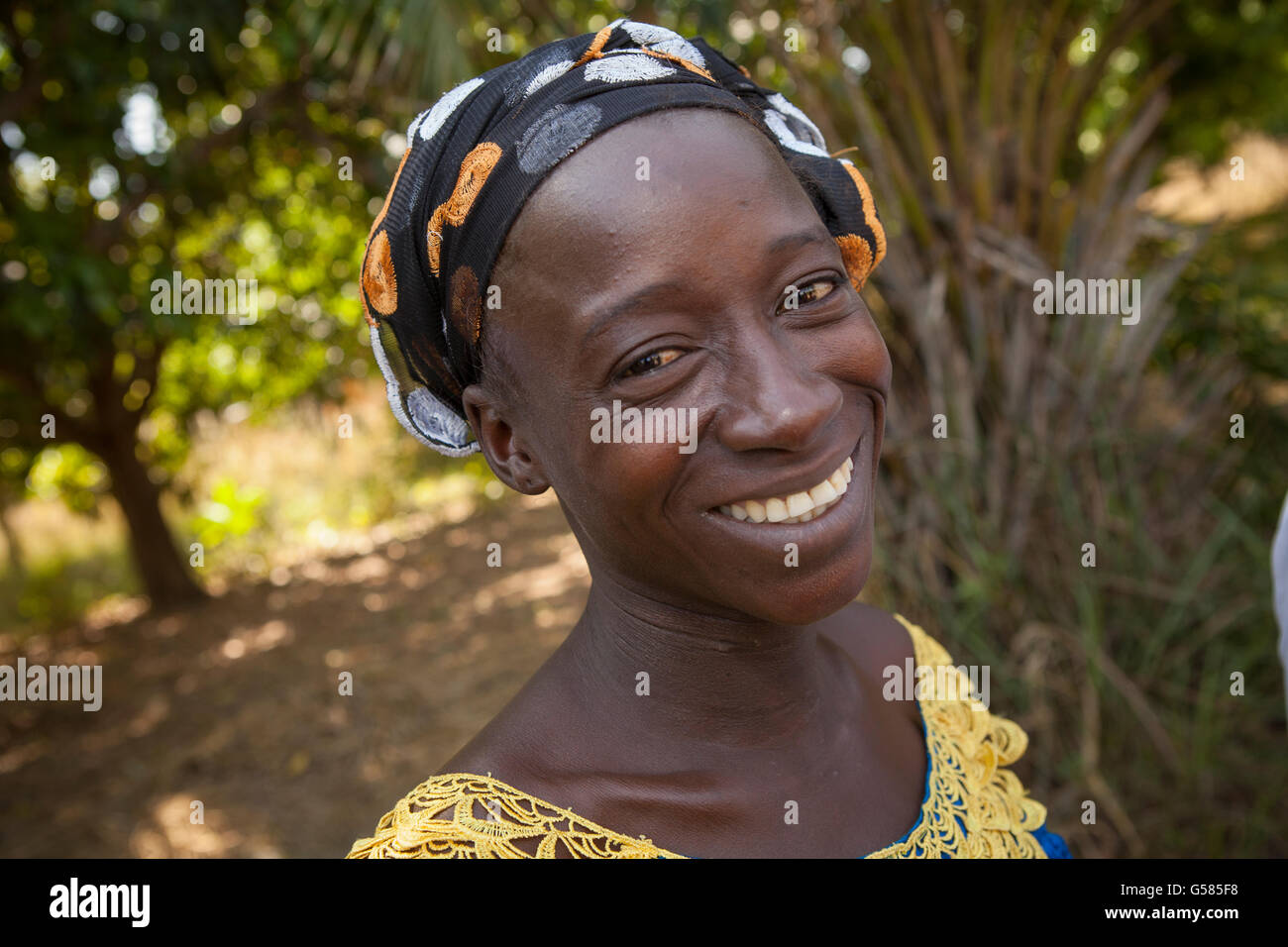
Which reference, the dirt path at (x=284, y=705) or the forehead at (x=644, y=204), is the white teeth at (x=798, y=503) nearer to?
the forehead at (x=644, y=204)

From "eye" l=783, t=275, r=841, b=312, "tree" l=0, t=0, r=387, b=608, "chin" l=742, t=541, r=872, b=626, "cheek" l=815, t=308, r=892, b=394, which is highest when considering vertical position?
"tree" l=0, t=0, r=387, b=608

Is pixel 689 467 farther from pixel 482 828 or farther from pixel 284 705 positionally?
pixel 284 705

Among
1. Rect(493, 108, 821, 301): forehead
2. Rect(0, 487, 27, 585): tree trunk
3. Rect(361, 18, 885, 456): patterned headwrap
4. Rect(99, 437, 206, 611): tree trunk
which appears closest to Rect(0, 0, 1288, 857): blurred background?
Rect(99, 437, 206, 611): tree trunk

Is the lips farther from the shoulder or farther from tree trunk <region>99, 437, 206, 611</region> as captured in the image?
tree trunk <region>99, 437, 206, 611</region>

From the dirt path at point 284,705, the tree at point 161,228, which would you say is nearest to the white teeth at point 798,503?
the tree at point 161,228

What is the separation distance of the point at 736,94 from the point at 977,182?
97.1 inches

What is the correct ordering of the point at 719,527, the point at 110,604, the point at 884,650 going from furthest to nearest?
the point at 110,604
the point at 884,650
the point at 719,527

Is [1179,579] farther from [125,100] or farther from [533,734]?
[125,100]

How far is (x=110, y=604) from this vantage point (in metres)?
8.72

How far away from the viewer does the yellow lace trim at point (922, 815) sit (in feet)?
4.15

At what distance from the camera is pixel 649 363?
1248 millimetres

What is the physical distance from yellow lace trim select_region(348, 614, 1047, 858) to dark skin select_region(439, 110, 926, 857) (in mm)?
34

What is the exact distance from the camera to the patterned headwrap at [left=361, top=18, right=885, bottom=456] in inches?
50.9
